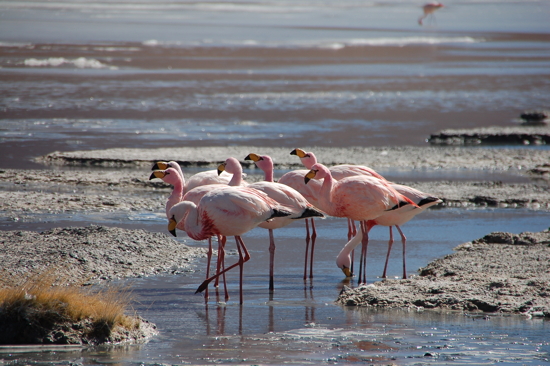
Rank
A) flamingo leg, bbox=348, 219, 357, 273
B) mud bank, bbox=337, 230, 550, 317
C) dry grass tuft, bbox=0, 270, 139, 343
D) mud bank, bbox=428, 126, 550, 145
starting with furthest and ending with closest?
mud bank, bbox=428, 126, 550, 145
flamingo leg, bbox=348, 219, 357, 273
mud bank, bbox=337, 230, 550, 317
dry grass tuft, bbox=0, 270, 139, 343

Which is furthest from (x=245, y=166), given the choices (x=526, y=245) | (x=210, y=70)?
(x=210, y=70)

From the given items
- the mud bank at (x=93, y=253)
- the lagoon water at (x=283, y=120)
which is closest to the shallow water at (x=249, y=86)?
the lagoon water at (x=283, y=120)

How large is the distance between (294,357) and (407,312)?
1.70 meters

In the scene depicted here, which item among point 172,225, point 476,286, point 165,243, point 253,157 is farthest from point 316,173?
point 476,286

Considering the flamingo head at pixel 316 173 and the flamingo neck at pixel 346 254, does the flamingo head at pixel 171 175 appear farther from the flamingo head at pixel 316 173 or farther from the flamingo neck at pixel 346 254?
the flamingo neck at pixel 346 254

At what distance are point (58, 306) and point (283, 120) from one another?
16539 mm

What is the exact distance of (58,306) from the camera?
5.80 m

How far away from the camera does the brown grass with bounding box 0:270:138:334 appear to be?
5.72m

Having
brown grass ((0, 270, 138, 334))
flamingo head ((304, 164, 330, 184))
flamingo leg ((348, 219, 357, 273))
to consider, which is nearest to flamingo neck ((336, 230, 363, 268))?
flamingo leg ((348, 219, 357, 273))

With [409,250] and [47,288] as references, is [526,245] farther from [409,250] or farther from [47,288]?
[47,288]

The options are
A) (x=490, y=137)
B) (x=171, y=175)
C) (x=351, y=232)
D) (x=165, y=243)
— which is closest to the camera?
(x=171, y=175)

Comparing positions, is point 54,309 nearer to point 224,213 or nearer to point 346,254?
point 224,213

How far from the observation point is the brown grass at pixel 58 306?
18.8ft

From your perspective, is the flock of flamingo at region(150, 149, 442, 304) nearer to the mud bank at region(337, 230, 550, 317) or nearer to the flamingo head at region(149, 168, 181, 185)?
the flamingo head at region(149, 168, 181, 185)
